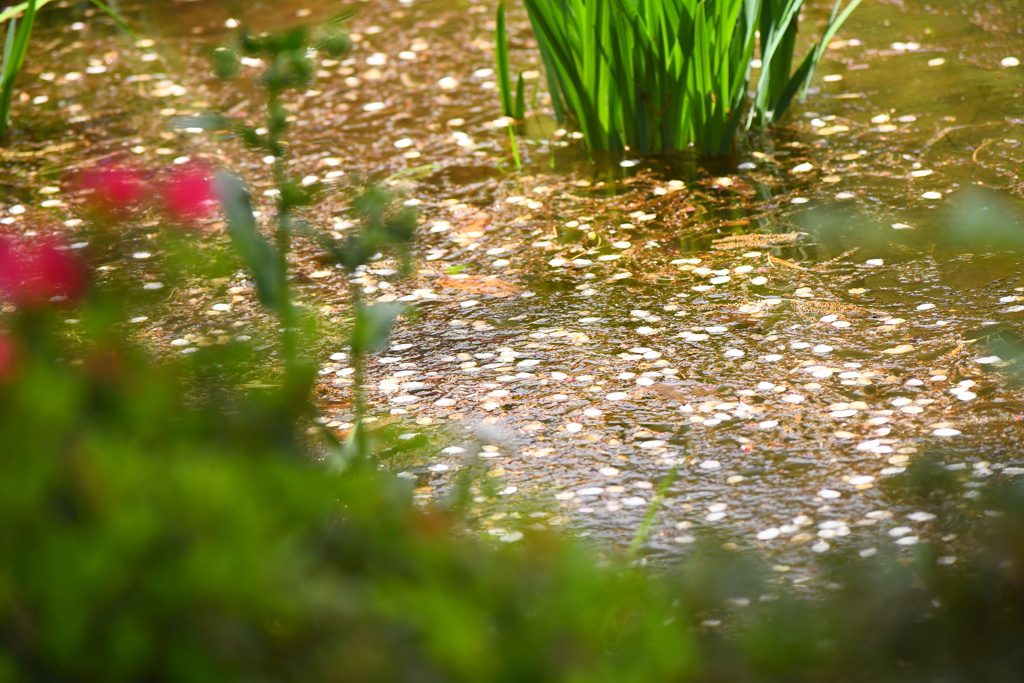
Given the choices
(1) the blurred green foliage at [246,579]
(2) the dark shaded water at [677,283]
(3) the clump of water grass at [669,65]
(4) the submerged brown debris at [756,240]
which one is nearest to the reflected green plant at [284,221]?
(2) the dark shaded water at [677,283]

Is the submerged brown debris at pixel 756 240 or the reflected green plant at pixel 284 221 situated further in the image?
the submerged brown debris at pixel 756 240

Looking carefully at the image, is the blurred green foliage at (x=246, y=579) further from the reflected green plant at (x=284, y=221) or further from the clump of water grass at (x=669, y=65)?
the clump of water grass at (x=669, y=65)

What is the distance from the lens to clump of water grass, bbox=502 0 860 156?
171 inches

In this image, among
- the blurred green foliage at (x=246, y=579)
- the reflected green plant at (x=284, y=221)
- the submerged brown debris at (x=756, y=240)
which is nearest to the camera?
the blurred green foliage at (x=246, y=579)

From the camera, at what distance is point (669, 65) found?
14.6 feet

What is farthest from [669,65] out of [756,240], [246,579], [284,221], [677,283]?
[246,579]

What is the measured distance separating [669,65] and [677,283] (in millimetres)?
Answer: 1124

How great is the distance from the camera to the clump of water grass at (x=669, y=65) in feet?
14.2

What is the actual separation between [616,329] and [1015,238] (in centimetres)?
206

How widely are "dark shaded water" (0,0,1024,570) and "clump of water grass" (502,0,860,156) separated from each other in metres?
0.14

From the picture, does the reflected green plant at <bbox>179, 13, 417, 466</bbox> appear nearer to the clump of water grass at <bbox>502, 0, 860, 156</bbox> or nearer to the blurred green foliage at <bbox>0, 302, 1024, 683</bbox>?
the blurred green foliage at <bbox>0, 302, 1024, 683</bbox>

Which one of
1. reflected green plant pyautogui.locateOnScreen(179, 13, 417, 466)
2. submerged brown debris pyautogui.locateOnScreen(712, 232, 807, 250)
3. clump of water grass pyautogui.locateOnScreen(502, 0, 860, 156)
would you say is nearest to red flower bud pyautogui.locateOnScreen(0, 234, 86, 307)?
reflected green plant pyautogui.locateOnScreen(179, 13, 417, 466)

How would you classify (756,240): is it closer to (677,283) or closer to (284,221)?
(677,283)

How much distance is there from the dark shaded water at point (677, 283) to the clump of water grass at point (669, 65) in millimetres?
144
